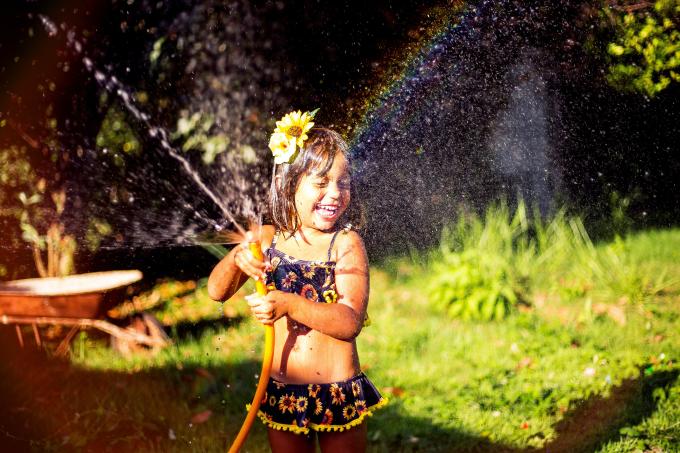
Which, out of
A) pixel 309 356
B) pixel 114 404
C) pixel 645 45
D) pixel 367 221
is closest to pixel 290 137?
pixel 309 356

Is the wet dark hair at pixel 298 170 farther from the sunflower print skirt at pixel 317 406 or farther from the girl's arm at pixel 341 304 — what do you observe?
the sunflower print skirt at pixel 317 406

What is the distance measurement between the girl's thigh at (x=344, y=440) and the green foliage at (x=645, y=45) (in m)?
3.91

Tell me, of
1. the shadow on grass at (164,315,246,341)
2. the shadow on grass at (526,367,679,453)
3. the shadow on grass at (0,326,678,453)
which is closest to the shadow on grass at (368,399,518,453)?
the shadow on grass at (0,326,678,453)

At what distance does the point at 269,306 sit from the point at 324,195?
0.36 m

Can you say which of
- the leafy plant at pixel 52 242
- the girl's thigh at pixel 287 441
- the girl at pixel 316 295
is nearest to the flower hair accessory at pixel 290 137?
the girl at pixel 316 295

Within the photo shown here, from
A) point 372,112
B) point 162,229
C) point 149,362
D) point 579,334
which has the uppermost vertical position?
point 372,112

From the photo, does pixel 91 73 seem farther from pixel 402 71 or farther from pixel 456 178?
pixel 456 178

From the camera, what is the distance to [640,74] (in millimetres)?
5059

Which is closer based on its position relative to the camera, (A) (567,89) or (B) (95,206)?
(B) (95,206)

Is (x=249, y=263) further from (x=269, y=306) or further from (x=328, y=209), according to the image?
(x=328, y=209)

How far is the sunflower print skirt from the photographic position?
6.27 feet

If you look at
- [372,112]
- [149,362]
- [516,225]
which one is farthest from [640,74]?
[149,362]

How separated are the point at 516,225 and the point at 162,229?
8.84ft

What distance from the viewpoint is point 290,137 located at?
1973 mm
